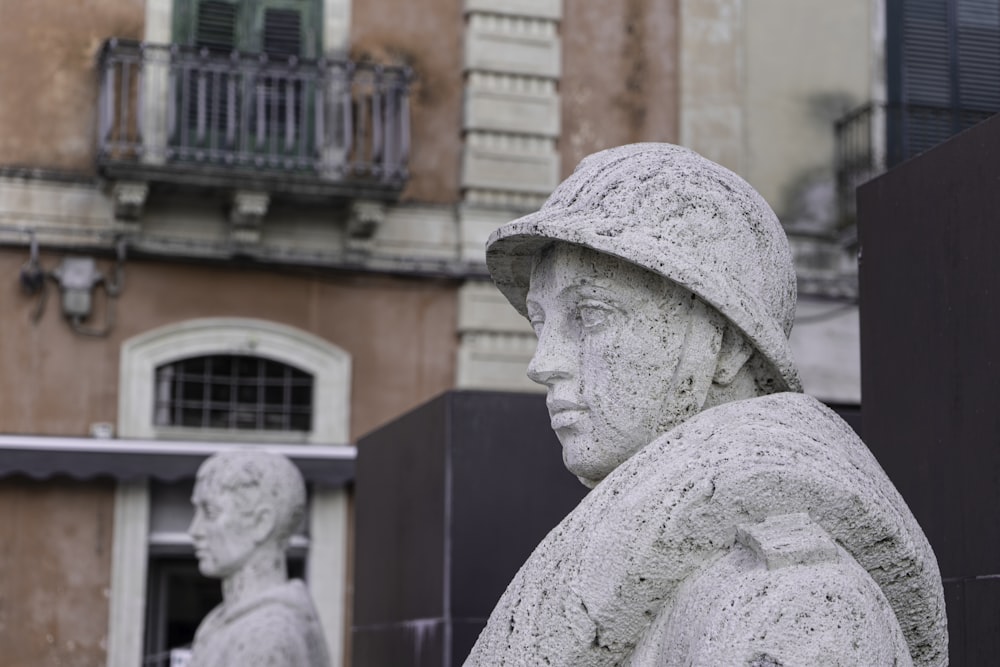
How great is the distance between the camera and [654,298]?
2.70m

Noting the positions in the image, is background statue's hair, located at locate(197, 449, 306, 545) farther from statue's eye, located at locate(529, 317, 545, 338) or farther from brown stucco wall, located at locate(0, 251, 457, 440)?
brown stucco wall, located at locate(0, 251, 457, 440)

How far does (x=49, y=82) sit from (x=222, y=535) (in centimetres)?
827

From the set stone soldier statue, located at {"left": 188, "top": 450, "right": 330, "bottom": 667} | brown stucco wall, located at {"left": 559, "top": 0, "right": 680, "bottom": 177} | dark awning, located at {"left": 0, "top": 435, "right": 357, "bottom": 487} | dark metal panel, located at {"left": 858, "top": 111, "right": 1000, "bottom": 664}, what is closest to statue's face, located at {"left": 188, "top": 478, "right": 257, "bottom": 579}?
stone soldier statue, located at {"left": 188, "top": 450, "right": 330, "bottom": 667}

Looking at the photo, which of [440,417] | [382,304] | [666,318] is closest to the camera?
[666,318]

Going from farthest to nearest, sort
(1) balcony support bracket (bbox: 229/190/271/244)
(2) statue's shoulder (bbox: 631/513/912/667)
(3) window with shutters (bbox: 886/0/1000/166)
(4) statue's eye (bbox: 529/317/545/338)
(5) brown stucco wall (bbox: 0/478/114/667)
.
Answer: (3) window with shutters (bbox: 886/0/1000/166), (1) balcony support bracket (bbox: 229/190/271/244), (5) brown stucco wall (bbox: 0/478/114/667), (4) statue's eye (bbox: 529/317/545/338), (2) statue's shoulder (bbox: 631/513/912/667)

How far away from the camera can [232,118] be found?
13.8 m

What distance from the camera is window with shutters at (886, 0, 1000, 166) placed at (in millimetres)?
15336

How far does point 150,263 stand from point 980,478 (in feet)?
34.6

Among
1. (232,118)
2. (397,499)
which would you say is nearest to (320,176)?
(232,118)

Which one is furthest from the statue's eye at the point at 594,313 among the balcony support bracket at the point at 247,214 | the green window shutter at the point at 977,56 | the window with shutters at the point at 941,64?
the green window shutter at the point at 977,56

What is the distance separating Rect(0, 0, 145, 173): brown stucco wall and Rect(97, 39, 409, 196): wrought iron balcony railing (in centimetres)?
19

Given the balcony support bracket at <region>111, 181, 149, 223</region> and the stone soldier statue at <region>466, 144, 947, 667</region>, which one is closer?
the stone soldier statue at <region>466, 144, 947, 667</region>

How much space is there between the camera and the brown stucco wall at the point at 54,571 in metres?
13.3

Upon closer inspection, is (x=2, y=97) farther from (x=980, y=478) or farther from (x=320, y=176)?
(x=980, y=478)
